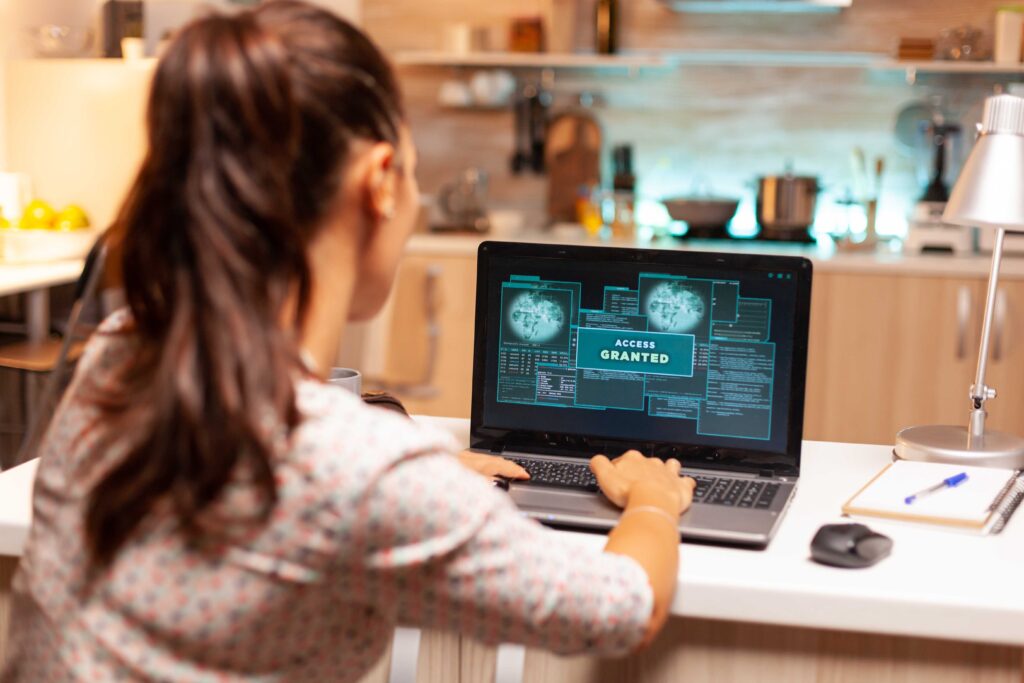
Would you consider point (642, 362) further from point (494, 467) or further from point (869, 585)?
point (869, 585)

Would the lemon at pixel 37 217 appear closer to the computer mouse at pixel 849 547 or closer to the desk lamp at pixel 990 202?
the desk lamp at pixel 990 202

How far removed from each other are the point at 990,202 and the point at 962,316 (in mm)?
2008

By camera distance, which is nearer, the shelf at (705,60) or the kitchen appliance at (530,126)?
the shelf at (705,60)

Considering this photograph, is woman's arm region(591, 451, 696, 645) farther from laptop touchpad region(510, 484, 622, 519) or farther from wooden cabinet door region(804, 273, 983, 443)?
wooden cabinet door region(804, 273, 983, 443)

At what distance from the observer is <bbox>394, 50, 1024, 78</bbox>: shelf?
3779mm

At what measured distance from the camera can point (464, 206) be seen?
407 centimetres

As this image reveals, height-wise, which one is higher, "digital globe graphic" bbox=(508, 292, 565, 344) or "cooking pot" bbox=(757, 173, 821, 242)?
"digital globe graphic" bbox=(508, 292, 565, 344)

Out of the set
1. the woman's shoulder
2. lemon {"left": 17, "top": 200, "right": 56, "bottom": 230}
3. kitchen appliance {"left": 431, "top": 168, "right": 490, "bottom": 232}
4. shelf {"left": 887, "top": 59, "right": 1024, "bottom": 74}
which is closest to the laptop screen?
the woman's shoulder

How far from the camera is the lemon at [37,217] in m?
3.79

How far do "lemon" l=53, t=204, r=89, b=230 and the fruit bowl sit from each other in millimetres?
47

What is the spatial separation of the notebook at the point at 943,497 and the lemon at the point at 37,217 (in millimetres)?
3100

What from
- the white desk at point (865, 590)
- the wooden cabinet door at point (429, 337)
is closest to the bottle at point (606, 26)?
the wooden cabinet door at point (429, 337)

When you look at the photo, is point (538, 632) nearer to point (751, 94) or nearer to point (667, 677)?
point (667, 677)

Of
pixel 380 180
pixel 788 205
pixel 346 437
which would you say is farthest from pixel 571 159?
pixel 346 437
